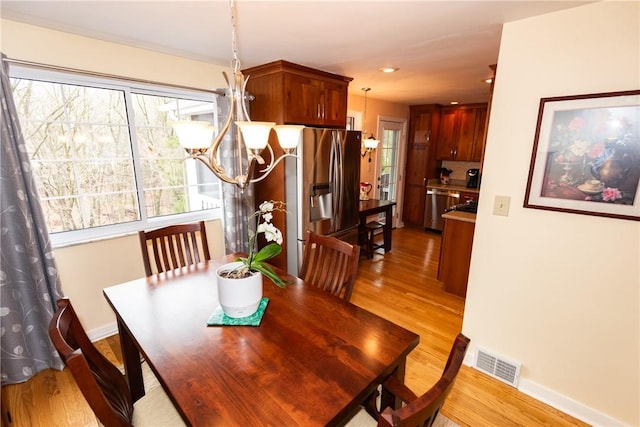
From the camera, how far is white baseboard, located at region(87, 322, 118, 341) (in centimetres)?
234

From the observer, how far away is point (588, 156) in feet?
5.15

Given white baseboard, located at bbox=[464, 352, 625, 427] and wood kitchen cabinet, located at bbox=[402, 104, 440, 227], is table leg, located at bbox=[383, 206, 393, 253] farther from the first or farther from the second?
white baseboard, located at bbox=[464, 352, 625, 427]

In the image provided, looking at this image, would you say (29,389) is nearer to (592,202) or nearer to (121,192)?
(121,192)

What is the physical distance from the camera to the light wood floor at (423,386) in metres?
1.70

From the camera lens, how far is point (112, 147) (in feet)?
7.96

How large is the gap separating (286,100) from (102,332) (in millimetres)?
2520

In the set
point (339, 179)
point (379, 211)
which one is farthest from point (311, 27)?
point (379, 211)

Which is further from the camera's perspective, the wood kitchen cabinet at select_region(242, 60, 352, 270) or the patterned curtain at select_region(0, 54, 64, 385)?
the wood kitchen cabinet at select_region(242, 60, 352, 270)

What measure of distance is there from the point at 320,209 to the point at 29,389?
250 cm

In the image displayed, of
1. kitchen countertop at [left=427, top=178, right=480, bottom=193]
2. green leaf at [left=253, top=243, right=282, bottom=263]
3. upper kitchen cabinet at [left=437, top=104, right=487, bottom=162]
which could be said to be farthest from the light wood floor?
upper kitchen cabinet at [left=437, top=104, right=487, bottom=162]

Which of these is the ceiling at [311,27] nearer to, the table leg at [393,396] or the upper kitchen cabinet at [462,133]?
the table leg at [393,396]

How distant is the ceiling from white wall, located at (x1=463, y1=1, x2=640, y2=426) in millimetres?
247

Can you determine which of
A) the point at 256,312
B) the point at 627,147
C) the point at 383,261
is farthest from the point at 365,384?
the point at 383,261

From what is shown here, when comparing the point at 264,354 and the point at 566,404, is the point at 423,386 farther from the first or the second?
the point at 264,354
